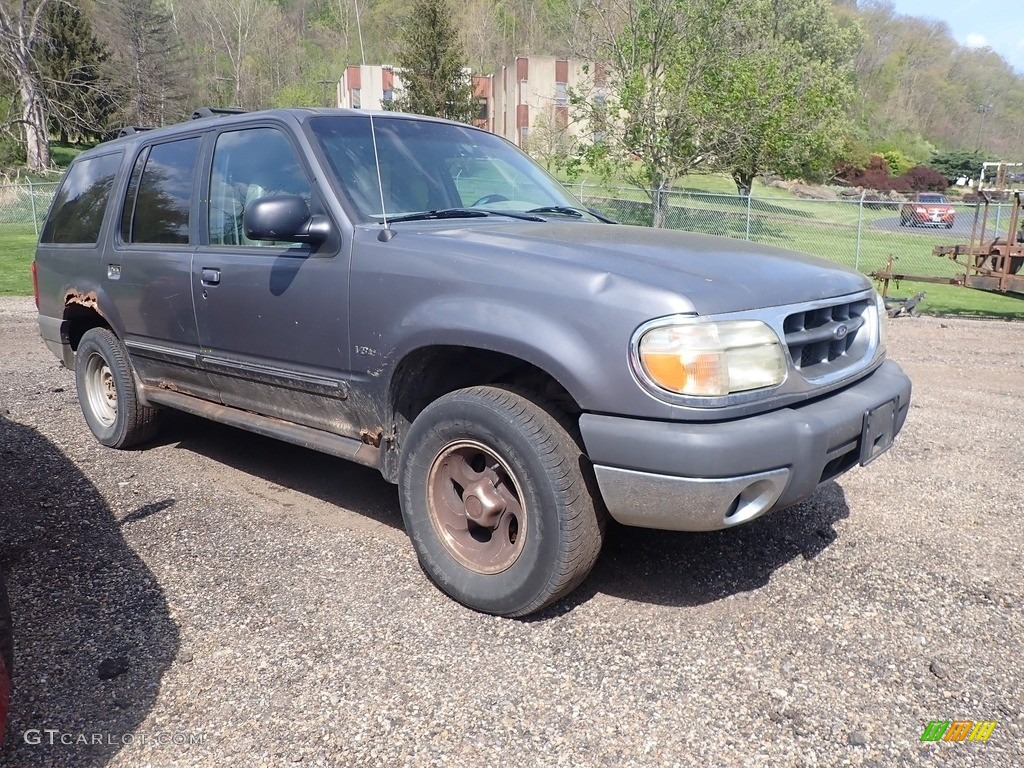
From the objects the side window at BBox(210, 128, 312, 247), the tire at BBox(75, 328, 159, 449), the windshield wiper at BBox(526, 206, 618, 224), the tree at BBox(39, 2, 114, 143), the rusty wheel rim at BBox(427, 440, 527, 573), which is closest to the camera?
the rusty wheel rim at BBox(427, 440, 527, 573)

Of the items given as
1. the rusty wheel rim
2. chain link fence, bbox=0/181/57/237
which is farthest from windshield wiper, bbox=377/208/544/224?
chain link fence, bbox=0/181/57/237

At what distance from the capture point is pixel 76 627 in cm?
298

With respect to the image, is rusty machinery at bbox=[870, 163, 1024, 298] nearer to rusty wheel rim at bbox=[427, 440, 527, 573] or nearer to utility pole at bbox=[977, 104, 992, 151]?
rusty wheel rim at bbox=[427, 440, 527, 573]

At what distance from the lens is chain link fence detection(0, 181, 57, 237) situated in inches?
944

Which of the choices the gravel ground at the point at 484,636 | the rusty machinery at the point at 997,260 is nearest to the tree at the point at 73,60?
the rusty machinery at the point at 997,260

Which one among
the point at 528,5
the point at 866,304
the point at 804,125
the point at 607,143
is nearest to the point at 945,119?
the point at 528,5

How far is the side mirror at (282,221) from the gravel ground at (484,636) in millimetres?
1411

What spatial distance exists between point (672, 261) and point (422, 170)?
4.73 feet

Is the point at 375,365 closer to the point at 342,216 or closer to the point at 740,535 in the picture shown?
the point at 342,216

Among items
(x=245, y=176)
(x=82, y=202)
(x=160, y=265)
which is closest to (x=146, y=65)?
(x=82, y=202)

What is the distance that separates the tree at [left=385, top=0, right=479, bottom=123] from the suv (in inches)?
1454

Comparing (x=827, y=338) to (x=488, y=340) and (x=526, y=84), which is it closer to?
(x=488, y=340)

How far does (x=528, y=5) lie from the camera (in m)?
48.8

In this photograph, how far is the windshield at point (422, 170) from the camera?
3.54m
